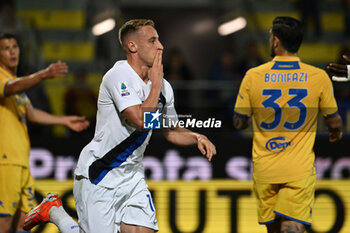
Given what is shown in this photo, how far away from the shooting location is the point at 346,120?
875 centimetres

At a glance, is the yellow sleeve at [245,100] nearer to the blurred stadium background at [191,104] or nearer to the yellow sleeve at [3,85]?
the blurred stadium background at [191,104]

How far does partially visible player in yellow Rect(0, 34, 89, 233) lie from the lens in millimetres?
6738

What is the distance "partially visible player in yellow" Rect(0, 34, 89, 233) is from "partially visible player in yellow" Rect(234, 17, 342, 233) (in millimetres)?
1847

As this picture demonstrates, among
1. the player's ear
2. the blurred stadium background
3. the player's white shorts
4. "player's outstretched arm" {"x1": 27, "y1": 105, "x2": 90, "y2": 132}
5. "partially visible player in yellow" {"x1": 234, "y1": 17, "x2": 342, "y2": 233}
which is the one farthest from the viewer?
the blurred stadium background

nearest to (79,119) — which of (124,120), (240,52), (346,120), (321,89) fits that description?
(124,120)

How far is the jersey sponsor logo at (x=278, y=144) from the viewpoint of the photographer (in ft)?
19.2

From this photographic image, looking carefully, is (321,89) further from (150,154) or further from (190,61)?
(190,61)

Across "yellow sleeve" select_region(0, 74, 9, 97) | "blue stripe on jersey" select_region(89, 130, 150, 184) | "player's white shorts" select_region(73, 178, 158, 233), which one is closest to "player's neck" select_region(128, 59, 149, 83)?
"blue stripe on jersey" select_region(89, 130, 150, 184)

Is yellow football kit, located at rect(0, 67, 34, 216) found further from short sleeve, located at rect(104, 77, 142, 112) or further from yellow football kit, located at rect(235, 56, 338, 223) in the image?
yellow football kit, located at rect(235, 56, 338, 223)

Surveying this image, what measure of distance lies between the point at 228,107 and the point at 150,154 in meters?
1.36

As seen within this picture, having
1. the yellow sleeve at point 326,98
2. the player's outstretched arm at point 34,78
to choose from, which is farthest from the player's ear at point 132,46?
the yellow sleeve at point 326,98

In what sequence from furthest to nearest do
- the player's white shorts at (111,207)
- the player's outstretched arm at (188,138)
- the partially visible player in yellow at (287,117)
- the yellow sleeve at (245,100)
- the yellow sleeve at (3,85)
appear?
the yellow sleeve at (3,85), the yellow sleeve at (245,100), the partially visible player in yellow at (287,117), the player's white shorts at (111,207), the player's outstretched arm at (188,138)

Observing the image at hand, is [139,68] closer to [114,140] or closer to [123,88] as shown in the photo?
[123,88]

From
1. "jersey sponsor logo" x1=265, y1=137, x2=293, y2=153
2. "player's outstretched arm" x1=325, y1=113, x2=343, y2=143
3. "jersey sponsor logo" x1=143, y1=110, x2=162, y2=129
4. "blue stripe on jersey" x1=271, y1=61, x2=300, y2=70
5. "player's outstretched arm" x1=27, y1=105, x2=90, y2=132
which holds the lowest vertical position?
"jersey sponsor logo" x1=265, y1=137, x2=293, y2=153
